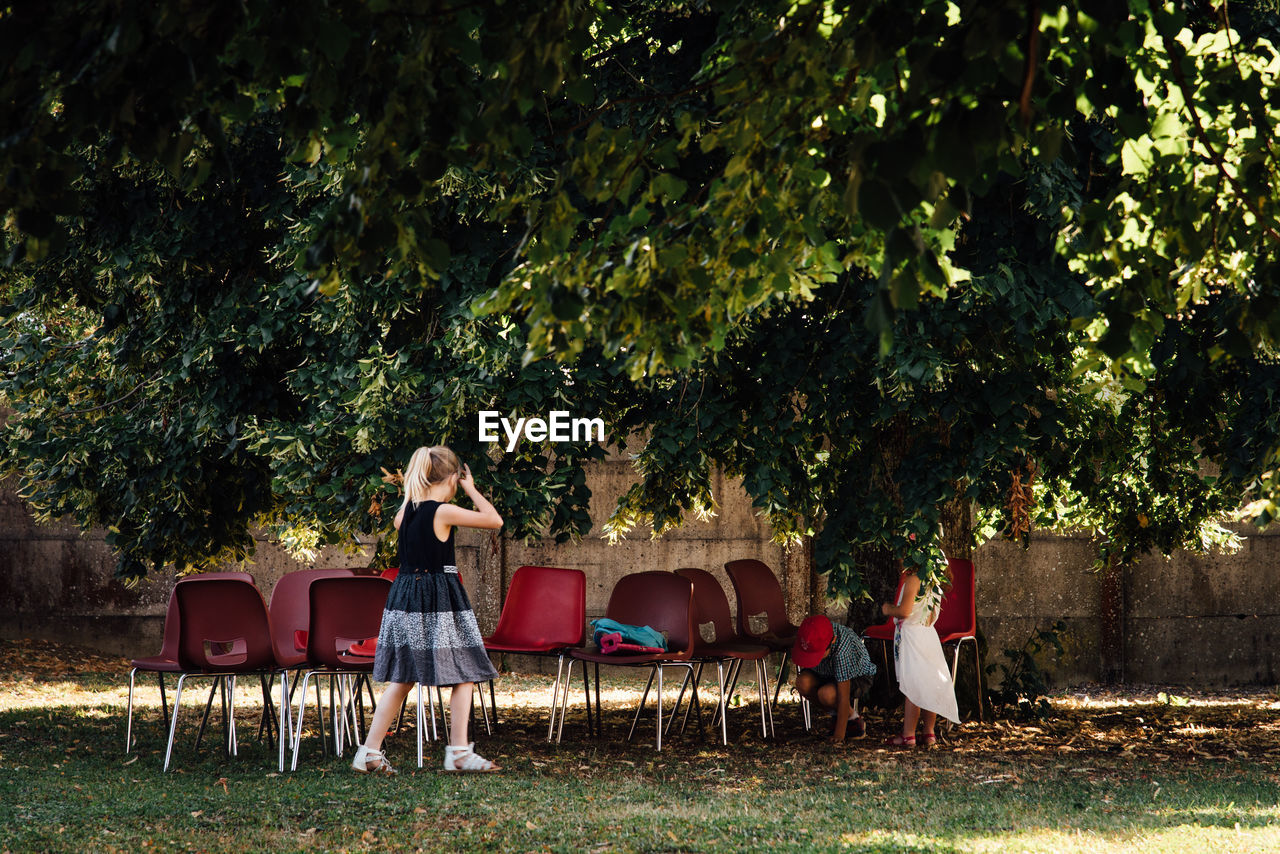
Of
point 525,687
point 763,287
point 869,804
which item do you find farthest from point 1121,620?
point 763,287

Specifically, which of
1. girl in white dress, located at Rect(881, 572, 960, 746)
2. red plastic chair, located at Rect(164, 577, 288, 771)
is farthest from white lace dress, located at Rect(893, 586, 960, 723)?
red plastic chair, located at Rect(164, 577, 288, 771)

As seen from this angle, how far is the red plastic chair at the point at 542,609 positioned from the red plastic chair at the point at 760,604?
122 centimetres

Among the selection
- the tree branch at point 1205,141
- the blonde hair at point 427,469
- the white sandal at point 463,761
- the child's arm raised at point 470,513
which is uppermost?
the tree branch at point 1205,141

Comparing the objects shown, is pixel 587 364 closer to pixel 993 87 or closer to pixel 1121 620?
pixel 993 87

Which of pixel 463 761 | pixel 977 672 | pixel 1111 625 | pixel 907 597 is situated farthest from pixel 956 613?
pixel 1111 625

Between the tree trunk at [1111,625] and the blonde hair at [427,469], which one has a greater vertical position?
the blonde hair at [427,469]

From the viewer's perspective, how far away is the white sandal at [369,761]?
245 inches

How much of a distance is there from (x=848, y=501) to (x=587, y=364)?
180 centimetres

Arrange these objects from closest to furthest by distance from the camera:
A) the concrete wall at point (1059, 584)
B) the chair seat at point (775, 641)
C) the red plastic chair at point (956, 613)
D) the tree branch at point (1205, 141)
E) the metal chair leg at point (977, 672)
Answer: the tree branch at point (1205, 141) → the red plastic chair at point (956, 613) → the chair seat at point (775, 641) → the metal chair leg at point (977, 672) → the concrete wall at point (1059, 584)

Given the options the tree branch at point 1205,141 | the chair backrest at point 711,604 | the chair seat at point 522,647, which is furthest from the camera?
the chair backrest at point 711,604

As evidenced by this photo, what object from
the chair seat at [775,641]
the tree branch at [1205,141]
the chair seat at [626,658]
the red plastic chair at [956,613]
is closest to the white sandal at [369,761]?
the chair seat at [626,658]

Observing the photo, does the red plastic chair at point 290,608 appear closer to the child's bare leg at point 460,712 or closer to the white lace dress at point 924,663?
the child's bare leg at point 460,712

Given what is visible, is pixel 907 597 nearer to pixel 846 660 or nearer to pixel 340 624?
pixel 846 660

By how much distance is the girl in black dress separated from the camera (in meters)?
6.18
